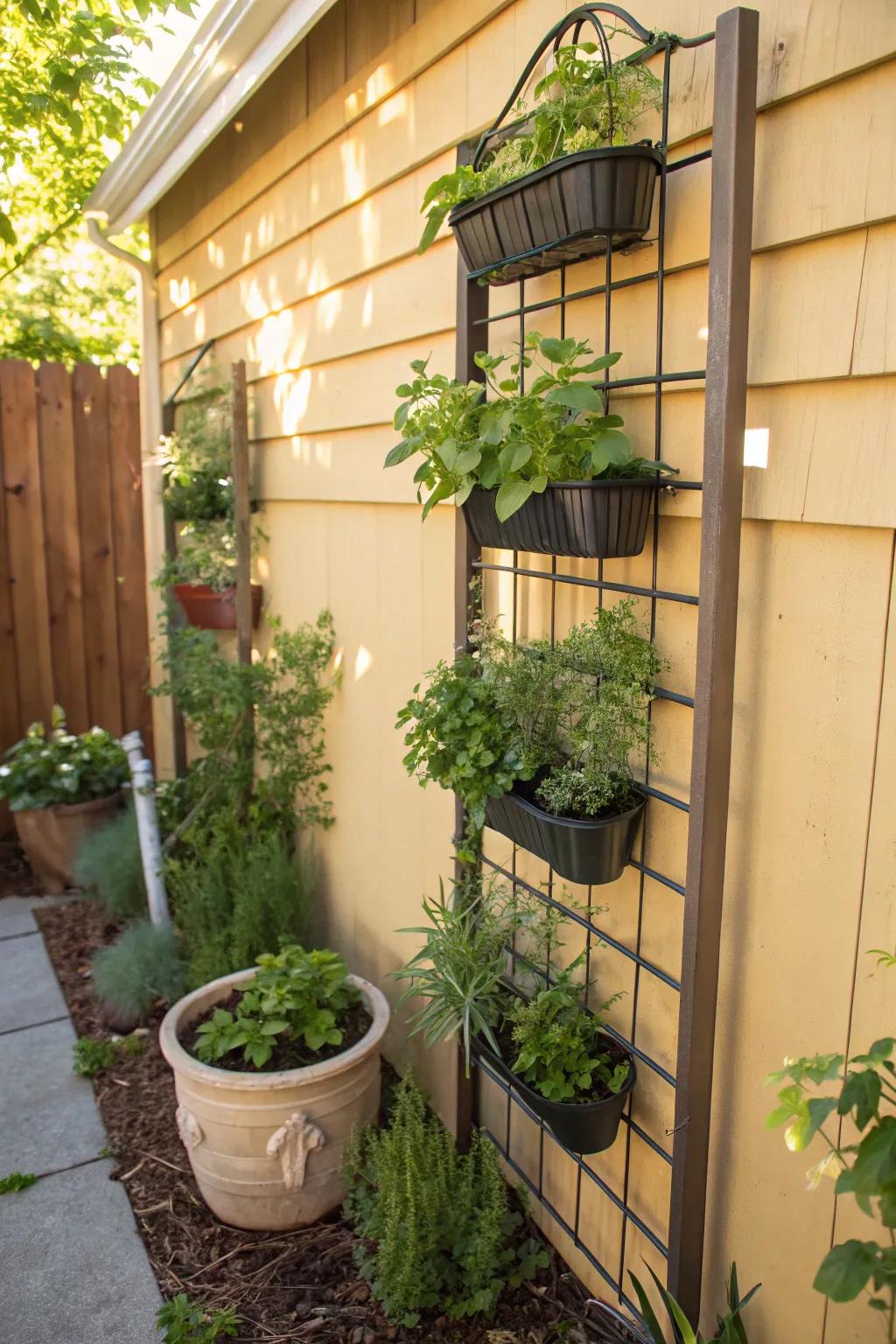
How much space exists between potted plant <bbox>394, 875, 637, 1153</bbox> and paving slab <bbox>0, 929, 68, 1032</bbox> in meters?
1.80

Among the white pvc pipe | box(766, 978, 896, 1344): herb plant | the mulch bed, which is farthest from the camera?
the white pvc pipe

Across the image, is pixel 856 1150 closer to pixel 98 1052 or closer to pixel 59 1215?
pixel 59 1215

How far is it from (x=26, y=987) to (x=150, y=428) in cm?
277

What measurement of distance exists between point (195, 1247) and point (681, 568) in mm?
1908

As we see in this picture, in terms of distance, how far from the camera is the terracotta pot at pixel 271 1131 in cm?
234

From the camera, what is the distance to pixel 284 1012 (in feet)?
8.36

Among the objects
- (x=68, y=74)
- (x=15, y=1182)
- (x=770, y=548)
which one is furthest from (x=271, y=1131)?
(x=68, y=74)

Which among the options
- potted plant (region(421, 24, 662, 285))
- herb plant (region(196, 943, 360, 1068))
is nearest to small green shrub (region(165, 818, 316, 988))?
herb plant (region(196, 943, 360, 1068))

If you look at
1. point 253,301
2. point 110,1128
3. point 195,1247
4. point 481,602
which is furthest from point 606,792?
point 253,301

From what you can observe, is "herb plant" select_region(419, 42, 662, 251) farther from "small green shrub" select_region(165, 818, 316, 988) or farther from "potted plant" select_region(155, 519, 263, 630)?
"potted plant" select_region(155, 519, 263, 630)

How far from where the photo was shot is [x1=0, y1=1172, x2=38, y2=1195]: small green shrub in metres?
2.53

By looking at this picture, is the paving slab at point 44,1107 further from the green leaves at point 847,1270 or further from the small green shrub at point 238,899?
the green leaves at point 847,1270

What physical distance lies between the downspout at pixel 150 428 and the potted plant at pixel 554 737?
3.33m

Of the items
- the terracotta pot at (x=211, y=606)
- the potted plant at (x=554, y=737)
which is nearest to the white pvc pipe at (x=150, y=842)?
the terracotta pot at (x=211, y=606)
